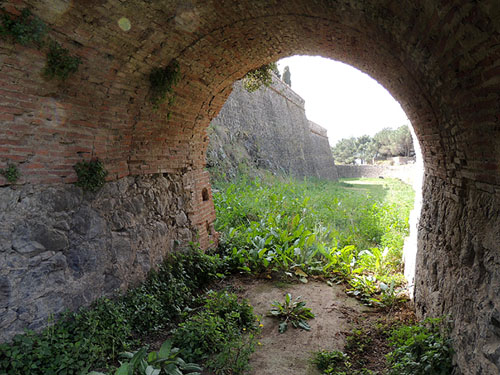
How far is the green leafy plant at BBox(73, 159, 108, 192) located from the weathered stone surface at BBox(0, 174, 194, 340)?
0.10 m

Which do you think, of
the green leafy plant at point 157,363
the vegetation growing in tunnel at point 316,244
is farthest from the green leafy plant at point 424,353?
the green leafy plant at point 157,363

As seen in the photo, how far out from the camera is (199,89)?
549 cm

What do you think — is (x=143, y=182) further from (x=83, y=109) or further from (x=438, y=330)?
(x=438, y=330)

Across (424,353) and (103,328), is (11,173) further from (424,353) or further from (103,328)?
(424,353)

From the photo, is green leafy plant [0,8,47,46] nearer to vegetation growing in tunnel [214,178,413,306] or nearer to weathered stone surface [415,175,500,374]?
weathered stone surface [415,175,500,374]

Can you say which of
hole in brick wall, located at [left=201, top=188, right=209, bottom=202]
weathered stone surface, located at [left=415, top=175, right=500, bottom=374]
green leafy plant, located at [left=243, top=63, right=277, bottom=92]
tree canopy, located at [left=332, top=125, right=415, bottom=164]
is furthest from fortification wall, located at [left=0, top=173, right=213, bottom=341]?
tree canopy, located at [left=332, top=125, right=415, bottom=164]

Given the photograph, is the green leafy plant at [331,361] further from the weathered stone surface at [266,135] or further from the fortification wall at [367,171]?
the fortification wall at [367,171]

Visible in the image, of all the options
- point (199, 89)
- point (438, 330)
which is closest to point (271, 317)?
point (438, 330)

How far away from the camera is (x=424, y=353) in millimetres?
3256

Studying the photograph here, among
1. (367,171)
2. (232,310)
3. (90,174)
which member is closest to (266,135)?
(232,310)

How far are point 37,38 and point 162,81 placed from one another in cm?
165

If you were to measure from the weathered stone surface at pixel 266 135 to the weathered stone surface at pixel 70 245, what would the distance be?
23.1ft

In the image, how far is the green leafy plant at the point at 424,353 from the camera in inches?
120

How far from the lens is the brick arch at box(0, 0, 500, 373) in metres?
2.48
